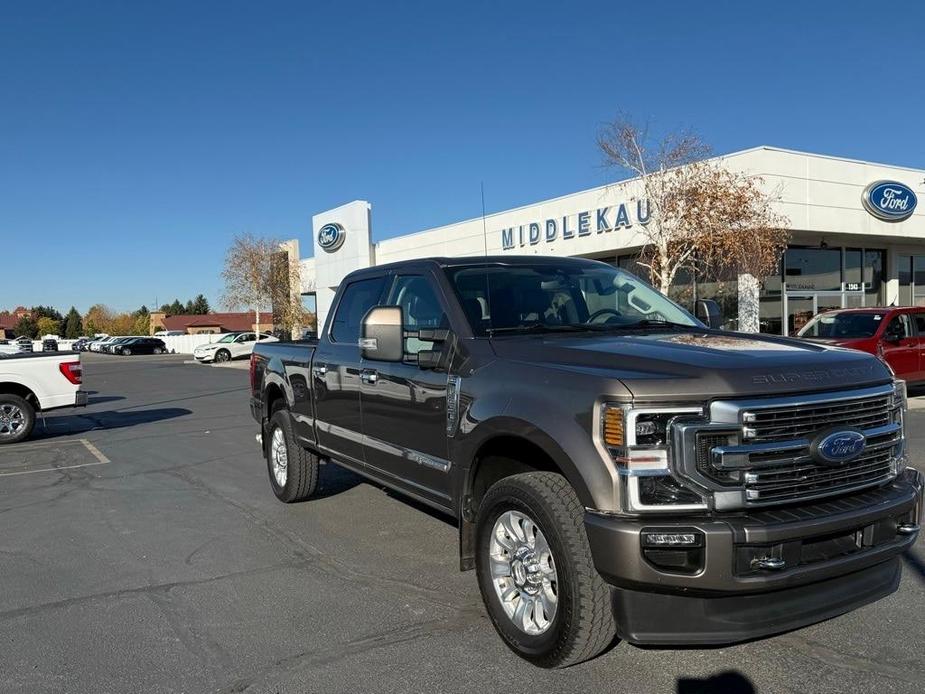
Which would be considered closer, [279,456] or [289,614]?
[289,614]

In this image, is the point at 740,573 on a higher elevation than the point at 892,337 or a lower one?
lower

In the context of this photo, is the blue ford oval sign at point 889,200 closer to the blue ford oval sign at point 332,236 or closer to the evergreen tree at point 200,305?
the blue ford oval sign at point 332,236

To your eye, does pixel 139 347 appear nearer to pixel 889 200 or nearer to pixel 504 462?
pixel 889 200

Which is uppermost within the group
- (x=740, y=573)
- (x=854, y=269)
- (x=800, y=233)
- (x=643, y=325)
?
(x=800, y=233)

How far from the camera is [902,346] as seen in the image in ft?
43.2

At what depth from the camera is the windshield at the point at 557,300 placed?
4449 mm

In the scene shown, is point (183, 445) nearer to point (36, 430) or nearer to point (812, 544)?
point (36, 430)

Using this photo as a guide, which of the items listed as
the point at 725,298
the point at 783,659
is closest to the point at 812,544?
the point at 783,659

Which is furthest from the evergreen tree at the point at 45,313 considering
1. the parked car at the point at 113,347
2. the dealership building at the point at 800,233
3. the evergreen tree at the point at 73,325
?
the dealership building at the point at 800,233

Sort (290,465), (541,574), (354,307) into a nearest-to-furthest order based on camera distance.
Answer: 1. (541,574)
2. (354,307)
3. (290,465)

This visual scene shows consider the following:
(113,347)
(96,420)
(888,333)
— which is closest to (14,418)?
(96,420)

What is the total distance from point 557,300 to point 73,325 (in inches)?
5722

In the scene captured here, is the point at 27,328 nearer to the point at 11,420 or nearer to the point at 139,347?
the point at 139,347

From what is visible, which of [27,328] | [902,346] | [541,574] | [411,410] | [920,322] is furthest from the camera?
[27,328]
